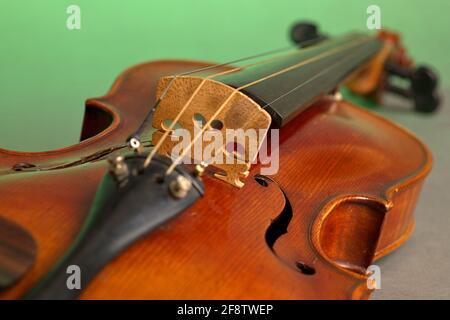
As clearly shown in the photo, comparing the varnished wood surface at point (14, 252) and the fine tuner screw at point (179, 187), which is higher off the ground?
the fine tuner screw at point (179, 187)

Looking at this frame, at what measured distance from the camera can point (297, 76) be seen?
112 cm

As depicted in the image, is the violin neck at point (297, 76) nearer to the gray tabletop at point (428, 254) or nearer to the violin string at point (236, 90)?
the violin string at point (236, 90)

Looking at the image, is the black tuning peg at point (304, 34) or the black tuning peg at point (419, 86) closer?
the black tuning peg at point (304, 34)

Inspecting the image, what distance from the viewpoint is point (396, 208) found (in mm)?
1055

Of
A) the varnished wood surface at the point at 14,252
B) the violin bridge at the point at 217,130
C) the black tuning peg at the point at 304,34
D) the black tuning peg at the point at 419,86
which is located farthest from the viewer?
the black tuning peg at the point at 419,86

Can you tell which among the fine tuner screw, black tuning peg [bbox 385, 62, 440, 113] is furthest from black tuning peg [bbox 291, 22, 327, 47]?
the fine tuner screw

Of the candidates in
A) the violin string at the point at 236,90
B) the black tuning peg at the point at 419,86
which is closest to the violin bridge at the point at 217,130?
the violin string at the point at 236,90

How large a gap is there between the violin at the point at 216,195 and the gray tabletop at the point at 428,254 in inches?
1.8

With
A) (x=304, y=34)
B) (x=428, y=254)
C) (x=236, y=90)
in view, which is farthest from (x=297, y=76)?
(x=304, y=34)

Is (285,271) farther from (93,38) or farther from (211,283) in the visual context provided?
(93,38)

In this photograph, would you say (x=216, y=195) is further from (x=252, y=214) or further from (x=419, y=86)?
(x=419, y=86)

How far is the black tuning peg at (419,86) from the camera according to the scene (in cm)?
181

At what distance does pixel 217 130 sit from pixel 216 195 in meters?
0.10

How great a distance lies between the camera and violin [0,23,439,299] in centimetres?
65
